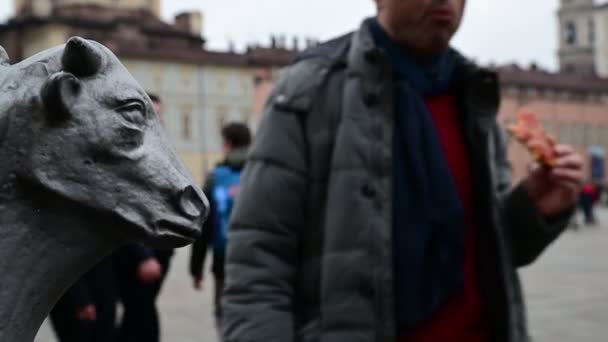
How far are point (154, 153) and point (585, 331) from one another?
20.2ft

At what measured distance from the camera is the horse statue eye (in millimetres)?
739

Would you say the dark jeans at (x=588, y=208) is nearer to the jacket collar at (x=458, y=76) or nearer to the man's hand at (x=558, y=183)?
the man's hand at (x=558, y=183)

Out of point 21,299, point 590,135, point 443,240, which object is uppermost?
point 21,299

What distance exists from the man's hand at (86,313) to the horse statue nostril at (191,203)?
3267 mm

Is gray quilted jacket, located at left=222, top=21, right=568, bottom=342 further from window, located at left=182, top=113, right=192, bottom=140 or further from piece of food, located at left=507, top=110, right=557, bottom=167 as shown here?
window, located at left=182, top=113, right=192, bottom=140

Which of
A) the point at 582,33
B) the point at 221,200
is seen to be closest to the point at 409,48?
the point at 221,200

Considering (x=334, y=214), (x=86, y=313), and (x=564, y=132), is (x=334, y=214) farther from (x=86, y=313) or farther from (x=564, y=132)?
(x=564, y=132)

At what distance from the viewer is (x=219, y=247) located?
482 centimetres

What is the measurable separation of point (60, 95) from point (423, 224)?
1381mm

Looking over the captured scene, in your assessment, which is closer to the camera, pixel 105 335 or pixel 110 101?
pixel 110 101

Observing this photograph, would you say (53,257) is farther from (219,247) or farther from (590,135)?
(590,135)

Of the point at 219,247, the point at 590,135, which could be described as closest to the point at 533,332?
the point at 219,247

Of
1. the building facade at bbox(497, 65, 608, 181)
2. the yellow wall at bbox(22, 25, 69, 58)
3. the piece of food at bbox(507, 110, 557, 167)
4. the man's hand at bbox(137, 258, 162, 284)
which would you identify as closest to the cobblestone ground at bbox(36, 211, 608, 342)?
the man's hand at bbox(137, 258, 162, 284)

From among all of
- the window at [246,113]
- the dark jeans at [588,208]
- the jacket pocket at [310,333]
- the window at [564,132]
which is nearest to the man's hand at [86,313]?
the jacket pocket at [310,333]
